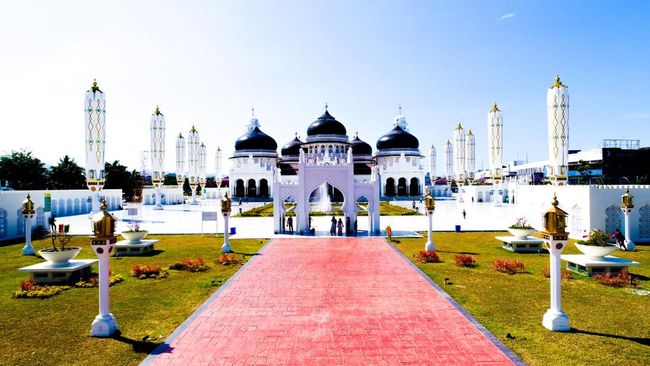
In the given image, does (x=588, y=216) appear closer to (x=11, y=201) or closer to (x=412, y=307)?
(x=412, y=307)

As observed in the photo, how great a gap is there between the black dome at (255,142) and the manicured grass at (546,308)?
49.0 metres

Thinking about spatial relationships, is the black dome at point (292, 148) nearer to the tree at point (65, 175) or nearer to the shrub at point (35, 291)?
the tree at point (65, 175)

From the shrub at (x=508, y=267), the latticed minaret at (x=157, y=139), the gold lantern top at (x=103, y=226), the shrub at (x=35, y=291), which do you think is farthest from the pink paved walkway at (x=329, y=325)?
the latticed minaret at (x=157, y=139)

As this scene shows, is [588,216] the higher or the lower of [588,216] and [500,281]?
the higher

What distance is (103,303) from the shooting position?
752 centimetres

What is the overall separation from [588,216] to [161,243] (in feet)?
63.8

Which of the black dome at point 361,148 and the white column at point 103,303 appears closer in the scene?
the white column at point 103,303

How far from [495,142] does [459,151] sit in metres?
12.5

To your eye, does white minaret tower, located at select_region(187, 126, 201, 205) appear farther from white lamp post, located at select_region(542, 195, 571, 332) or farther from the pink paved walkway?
white lamp post, located at select_region(542, 195, 571, 332)

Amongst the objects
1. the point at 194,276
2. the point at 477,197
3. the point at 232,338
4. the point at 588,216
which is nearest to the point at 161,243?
the point at 194,276

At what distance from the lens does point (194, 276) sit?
12.0 meters

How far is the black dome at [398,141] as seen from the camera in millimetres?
61562

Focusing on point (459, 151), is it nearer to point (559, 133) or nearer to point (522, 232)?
point (559, 133)

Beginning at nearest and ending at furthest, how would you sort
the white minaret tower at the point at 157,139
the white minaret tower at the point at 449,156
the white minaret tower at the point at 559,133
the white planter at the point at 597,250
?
the white planter at the point at 597,250 < the white minaret tower at the point at 559,133 < the white minaret tower at the point at 157,139 < the white minaret tower at the point at 449,156
